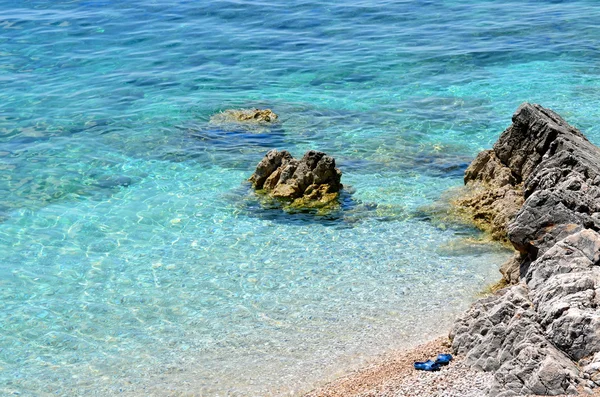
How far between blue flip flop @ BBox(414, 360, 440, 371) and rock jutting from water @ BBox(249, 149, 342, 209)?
6.86 m

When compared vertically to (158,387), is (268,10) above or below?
above

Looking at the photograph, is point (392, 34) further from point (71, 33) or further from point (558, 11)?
point (71, 33)

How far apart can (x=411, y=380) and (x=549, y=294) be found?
6.24 ft

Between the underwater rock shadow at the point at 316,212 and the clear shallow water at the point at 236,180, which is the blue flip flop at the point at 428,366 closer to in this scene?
the clear shallow water at the point at 236,180

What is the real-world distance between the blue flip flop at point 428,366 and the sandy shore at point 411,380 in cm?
7

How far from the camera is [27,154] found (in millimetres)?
20125

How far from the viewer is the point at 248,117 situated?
2225cm

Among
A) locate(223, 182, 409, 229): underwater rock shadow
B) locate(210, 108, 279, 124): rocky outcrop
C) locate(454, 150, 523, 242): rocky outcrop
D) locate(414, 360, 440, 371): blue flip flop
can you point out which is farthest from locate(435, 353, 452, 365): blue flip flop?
locate(210, 108, 279, 124): rocky outcrop

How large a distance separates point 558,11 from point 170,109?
18860mm

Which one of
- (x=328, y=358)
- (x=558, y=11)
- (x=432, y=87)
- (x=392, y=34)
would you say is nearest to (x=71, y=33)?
(x=392, y=34)

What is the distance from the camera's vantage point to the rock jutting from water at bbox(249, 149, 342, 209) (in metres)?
16.7

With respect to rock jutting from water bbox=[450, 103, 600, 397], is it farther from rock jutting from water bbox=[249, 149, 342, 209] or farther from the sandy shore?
rock jutting from water bbox=[249, 149, 342, 209]

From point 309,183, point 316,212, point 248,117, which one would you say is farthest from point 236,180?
point 248,117

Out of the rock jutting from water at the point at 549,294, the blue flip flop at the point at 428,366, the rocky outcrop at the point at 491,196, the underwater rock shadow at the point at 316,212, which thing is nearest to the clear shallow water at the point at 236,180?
the underwater rock shadow at the point at 316,212
